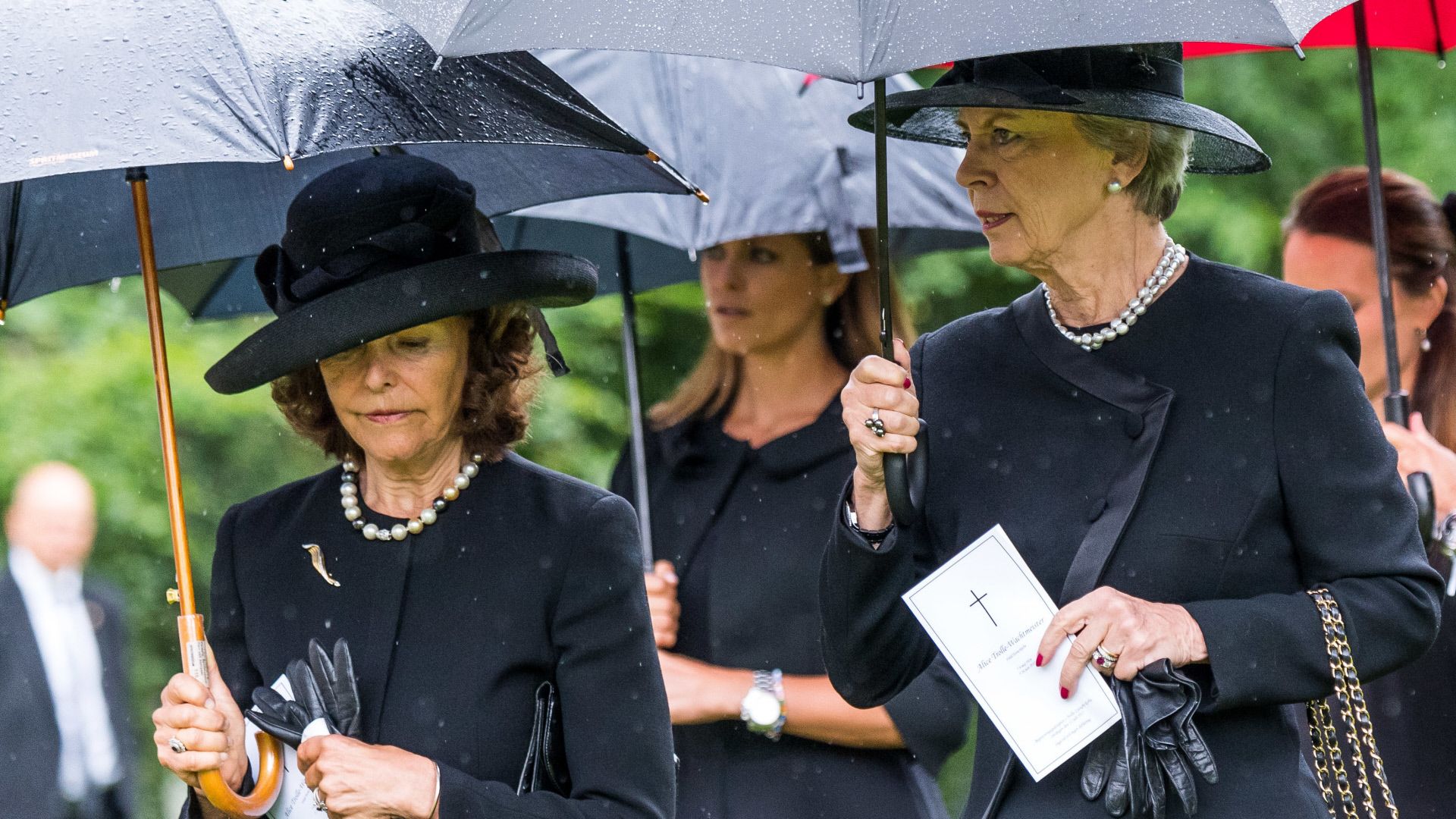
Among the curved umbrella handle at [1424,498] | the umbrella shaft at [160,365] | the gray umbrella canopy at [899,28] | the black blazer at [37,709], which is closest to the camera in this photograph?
the gray umbrella canopy at [899,28]

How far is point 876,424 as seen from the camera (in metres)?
2.86

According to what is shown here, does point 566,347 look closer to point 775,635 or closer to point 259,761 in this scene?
point 775,635

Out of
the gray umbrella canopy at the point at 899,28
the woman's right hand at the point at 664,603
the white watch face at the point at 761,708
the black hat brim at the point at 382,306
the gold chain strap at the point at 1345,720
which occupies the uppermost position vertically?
the gray umbrella canopy at the point at 899,28

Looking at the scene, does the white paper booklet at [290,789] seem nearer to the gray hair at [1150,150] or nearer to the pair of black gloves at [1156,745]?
the pair of black gloves at [1156,745]

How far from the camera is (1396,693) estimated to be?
4.11 meters

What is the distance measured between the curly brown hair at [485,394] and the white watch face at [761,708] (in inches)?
43.3

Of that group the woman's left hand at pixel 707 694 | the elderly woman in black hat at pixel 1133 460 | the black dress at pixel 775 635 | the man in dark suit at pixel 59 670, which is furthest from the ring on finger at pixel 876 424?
the man in dark suit at pixel 59 670

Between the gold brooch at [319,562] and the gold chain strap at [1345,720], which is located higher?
the gold brooch at [319,562]

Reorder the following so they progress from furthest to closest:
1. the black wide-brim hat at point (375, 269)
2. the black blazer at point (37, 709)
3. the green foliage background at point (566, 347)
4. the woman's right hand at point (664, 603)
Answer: the green foliage background at point (566, 347) → the black blazer at point (37, 709) → the woman's right hand at point (664, 603) → the black wide-brim hat at point (375, 269)

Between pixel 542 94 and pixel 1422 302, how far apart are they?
238 cm

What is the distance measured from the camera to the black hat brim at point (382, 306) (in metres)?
3.04

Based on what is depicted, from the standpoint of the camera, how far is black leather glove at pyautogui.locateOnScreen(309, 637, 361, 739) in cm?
304

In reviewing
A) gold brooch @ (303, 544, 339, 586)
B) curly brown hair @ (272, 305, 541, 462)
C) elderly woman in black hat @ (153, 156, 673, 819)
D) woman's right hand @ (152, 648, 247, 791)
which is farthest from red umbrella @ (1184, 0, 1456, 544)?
woman's right hand @ (152, 648, 247, 791)

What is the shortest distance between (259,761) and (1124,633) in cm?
138
